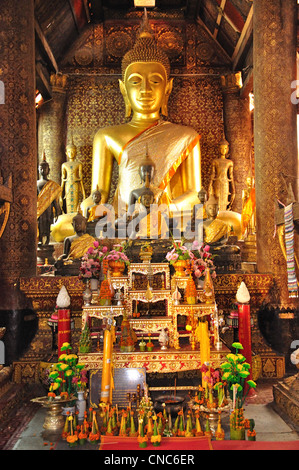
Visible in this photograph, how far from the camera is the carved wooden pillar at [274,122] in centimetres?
530

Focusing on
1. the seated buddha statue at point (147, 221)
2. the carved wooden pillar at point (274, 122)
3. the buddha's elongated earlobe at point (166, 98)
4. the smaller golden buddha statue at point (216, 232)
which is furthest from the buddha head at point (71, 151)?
the carved wooden pillar at point (274, 122)

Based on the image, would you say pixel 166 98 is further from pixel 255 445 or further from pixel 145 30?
pixel 255 445

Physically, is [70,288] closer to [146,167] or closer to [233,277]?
[233,277]

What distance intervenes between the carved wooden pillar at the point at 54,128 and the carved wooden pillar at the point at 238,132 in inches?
103

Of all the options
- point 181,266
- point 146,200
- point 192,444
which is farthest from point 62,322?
point 146,200

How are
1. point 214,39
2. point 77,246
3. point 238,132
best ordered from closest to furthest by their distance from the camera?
1. point 77,246
2. point 238,132
3. point 214,39

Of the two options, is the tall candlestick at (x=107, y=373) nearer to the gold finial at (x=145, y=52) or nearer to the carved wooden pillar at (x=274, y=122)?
the carved wooden pillar at (x=274, y=122)

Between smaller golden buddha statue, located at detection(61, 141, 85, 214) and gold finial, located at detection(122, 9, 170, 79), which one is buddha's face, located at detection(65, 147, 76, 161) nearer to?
smaller golden buddha statue, located at detection(61, 141, 85, 214)

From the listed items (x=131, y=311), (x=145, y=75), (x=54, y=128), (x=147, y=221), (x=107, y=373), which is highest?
(x=145, y=75)

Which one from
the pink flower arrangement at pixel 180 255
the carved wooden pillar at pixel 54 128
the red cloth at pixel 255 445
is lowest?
the red cloth at pixel 255 445

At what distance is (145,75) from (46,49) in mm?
1456

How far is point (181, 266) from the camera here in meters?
4.76

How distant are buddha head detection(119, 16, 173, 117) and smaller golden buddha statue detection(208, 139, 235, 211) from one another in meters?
1.18
